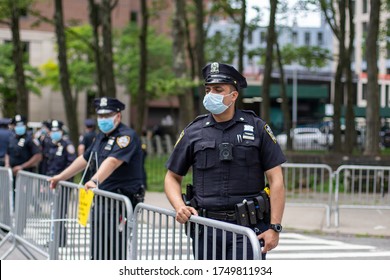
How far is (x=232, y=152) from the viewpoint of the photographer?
5.21 meters

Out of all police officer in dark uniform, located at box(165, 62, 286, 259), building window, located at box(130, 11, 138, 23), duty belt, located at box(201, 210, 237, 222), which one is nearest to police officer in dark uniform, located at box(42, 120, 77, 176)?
police officer in dark uniform, located at box(165, 62, 286, 259)

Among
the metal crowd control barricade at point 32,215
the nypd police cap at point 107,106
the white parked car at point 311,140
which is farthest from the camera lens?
the white parked car at point 311,140

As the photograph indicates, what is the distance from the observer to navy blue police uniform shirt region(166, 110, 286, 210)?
205 inches

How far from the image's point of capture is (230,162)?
5.21 metres

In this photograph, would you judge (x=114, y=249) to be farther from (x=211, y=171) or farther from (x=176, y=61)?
(x=176, y=61)

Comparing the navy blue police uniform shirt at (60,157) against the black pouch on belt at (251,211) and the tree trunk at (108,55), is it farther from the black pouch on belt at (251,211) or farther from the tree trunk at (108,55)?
the tree trunk at (108,55)

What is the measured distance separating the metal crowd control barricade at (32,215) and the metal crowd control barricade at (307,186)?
570cm

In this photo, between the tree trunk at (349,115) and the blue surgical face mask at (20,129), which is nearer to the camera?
the blue surgical face mask at (20,129)

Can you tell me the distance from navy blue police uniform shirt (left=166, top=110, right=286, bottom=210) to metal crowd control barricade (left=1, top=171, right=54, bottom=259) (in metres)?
3.51

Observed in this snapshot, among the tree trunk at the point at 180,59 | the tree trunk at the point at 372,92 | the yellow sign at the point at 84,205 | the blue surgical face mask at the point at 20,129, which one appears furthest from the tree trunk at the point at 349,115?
the yellow sign at the point at 84,205

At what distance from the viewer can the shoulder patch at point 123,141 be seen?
24.3 feet

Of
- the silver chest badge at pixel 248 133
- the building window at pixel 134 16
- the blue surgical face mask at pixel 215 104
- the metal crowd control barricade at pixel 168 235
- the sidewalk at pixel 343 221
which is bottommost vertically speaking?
the sidewalk at pixel 343 221

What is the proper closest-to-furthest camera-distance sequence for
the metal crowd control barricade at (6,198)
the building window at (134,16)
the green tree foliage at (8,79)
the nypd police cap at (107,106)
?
1. the nypd police cap at (107,106)
2. the metal crowd control barricade at (6,198)
3. the green tree foliage at (8,79)
4. the building window at (134,16)

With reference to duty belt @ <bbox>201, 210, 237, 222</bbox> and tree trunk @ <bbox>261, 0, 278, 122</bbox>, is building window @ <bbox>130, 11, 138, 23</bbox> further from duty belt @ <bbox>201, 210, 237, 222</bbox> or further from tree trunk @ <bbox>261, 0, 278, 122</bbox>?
duty belt @ <bbox>201, 210, 237, 222</bbox>
